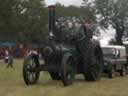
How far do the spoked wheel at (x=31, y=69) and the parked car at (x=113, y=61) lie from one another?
202 inches

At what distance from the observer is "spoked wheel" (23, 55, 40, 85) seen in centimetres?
1702

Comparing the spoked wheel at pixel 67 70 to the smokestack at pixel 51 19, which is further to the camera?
the smokestack at pixel 51 19

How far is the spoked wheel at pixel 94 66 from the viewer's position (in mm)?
18734

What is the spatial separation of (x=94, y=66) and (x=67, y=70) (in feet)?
9.33

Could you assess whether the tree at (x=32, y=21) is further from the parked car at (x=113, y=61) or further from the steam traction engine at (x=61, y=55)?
the steam traction engine at (x=61, y=55)

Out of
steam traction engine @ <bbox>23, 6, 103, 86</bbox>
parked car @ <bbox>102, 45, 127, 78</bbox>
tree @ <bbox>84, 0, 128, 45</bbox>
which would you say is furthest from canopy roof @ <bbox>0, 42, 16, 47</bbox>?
steam traction engine @ <bbox>23, 6, 103, 86</bbox>

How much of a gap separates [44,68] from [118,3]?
5811 cm

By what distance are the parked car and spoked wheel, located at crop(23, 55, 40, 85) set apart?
5.13 metres

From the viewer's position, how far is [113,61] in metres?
22.7

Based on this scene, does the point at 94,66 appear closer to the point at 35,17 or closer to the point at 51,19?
the point at 51,19

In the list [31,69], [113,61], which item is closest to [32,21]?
[113,61]

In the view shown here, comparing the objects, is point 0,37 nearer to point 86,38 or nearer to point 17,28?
point 17,28

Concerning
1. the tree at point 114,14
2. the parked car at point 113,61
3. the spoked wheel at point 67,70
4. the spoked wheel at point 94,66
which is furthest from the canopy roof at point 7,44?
the spoked wheel at point 67,70

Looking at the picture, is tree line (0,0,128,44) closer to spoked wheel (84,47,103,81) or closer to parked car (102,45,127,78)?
parked car (102,45,127,78)
